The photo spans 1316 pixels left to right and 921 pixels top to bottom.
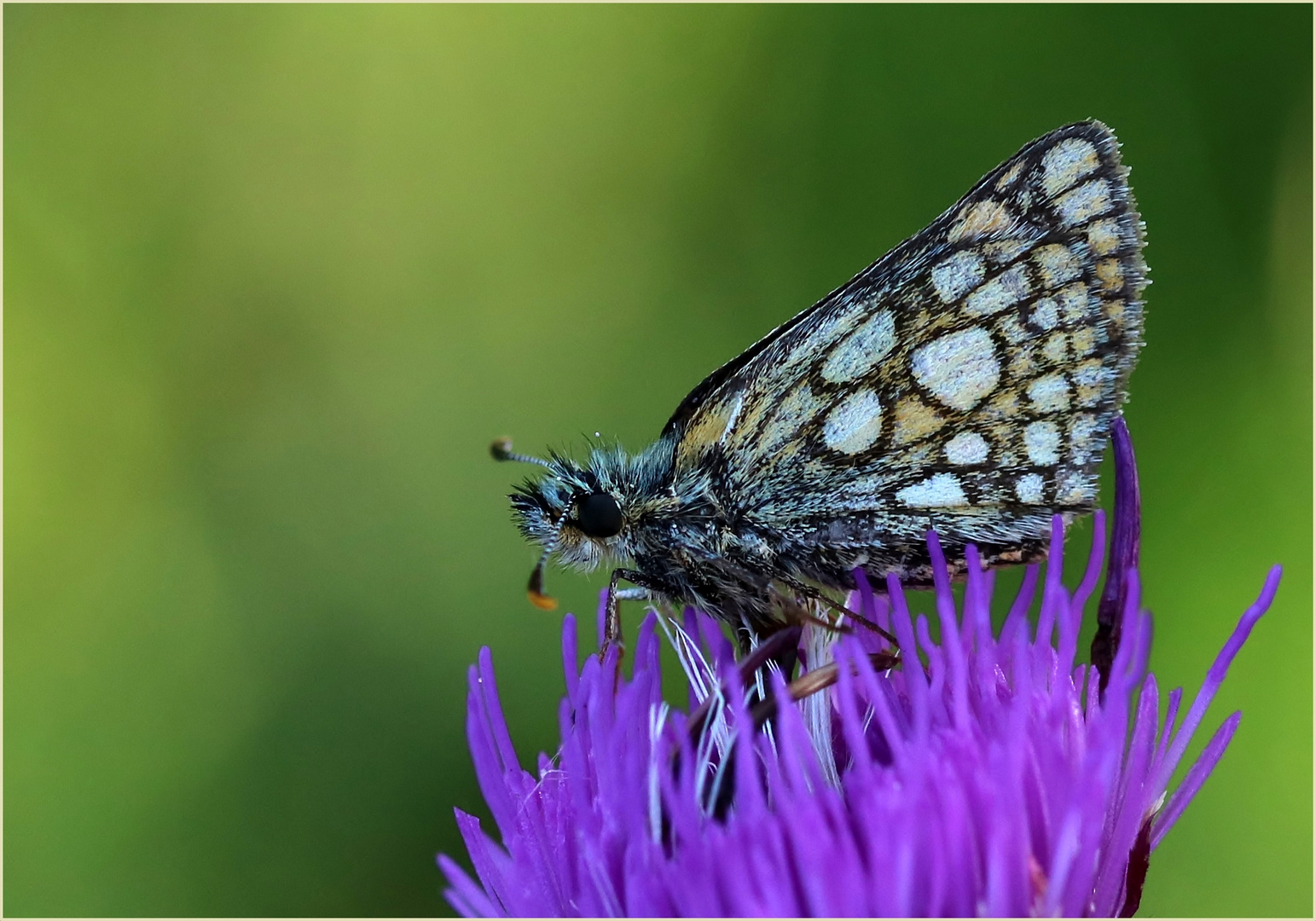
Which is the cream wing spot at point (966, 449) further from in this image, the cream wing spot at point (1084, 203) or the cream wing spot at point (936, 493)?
the cream wing spot at point (1084, 203)

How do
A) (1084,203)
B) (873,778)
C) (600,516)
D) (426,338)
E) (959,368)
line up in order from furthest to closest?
(426,338) → (600,516) → (959,368) → (1084,203) → (873,778)

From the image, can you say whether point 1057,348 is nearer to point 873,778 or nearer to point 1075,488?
point 1075,488

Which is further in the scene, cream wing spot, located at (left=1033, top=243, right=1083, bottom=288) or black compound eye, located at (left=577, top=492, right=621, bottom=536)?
black compound eye, located at (left=577, top=492, right=621, bottom=536)

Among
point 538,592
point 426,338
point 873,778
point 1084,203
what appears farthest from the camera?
point 426,338

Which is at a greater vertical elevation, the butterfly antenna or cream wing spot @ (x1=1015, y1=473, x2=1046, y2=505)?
the butterfly antenna

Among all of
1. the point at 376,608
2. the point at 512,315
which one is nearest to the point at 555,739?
the point at 376,608

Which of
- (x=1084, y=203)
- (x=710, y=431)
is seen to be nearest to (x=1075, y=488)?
(x=1084, y=203)

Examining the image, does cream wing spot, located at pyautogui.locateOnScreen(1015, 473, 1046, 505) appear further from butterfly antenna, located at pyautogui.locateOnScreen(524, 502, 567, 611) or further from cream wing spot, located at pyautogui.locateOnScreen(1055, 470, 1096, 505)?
butterfly antenna, located at pyautogui.locateOnScreen(524, 502, 567, 611)

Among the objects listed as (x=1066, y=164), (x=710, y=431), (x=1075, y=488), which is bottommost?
(x=1075, y=488)

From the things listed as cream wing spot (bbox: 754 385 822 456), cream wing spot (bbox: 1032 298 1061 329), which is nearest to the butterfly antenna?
cream wing spot (bbox: 754 385 822 456)
